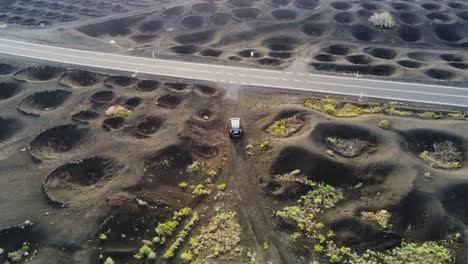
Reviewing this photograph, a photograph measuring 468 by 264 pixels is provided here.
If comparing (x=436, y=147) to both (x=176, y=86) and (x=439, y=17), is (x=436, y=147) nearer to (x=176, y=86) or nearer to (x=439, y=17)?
(x=176, y=86)

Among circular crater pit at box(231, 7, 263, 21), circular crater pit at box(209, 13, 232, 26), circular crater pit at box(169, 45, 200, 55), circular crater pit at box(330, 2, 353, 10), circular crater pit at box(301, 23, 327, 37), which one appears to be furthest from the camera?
circular crater pit at box(330, 2, 353, 10)

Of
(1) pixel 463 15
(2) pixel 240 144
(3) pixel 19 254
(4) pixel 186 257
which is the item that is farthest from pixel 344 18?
(3) pixel 19 254

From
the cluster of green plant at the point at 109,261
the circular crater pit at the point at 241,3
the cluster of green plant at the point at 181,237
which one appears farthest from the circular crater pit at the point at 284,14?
the cluster of green plant at the point at 109,261

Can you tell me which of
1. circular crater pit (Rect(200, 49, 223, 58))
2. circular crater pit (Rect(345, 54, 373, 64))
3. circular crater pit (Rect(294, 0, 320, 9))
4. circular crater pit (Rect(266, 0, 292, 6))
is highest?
circular crater pit (Rect(266, 0, 292, 6))

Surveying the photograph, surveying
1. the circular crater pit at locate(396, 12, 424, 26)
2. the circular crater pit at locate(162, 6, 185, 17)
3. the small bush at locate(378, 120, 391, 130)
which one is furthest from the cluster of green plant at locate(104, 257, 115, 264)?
the circular crater pit at locate(396, 12, 424, 26)

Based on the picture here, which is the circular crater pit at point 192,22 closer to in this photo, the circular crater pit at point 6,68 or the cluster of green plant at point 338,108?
the circular crater pit at point 6,68

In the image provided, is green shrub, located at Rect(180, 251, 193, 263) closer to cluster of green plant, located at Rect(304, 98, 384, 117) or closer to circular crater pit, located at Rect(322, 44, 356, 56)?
cluster of green plant, located at Rect(304, 98, 384, 117)
